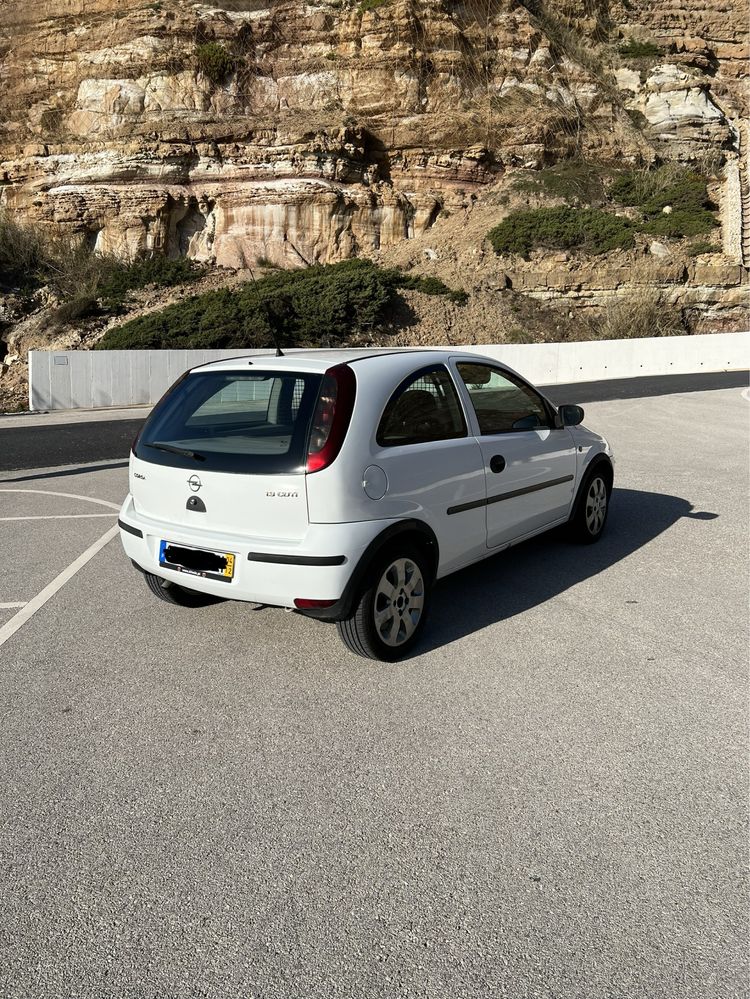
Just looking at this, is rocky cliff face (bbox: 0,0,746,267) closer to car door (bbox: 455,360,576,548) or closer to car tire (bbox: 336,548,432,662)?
car door (bbox: 455,360,576,548)

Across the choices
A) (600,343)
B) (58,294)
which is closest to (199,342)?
(58,294)

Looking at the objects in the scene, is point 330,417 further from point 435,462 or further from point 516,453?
point 516,453

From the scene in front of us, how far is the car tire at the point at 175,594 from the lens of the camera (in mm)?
4863

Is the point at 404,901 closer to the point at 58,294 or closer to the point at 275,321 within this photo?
the point at 275,321

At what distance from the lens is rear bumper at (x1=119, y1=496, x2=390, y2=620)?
3.90 metres

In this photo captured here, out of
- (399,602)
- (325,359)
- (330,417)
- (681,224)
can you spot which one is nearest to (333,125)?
(681,224)

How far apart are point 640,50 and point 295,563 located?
60583 millimetres

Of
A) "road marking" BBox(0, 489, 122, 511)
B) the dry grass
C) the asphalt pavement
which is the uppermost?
the dry grass

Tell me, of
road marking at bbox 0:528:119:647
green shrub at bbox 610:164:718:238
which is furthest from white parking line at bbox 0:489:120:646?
green shrub at bbox 610:164:718:238

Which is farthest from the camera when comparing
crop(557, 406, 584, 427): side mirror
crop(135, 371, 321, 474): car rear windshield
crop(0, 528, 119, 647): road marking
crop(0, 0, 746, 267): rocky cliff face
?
crop(0, 0, 746, 267): rocky cliff face

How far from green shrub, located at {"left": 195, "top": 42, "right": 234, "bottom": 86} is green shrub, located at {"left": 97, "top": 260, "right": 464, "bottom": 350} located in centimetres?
1493

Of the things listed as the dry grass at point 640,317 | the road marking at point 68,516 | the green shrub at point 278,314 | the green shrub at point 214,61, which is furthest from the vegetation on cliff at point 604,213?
the road marking at point 68,516

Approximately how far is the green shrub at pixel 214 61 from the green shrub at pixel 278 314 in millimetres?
14934

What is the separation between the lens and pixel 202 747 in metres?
3.38
